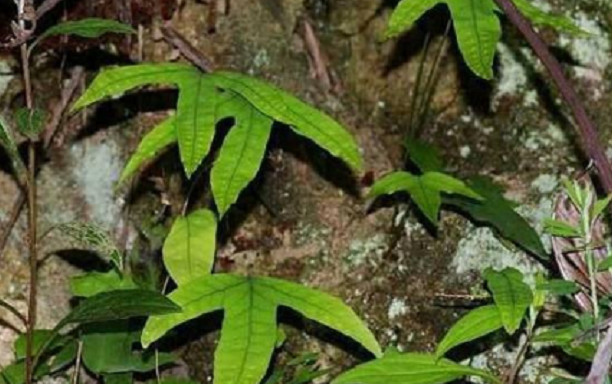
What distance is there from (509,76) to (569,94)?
0.48 meters

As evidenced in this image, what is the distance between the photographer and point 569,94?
1525mm

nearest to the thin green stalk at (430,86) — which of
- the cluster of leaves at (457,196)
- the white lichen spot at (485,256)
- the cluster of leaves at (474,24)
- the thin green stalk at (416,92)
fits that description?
the thin green stalk at (416,92)

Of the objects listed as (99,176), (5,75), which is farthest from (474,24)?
(5,75)

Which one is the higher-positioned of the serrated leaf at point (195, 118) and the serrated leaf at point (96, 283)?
the serrated leaf at point (195, 118)

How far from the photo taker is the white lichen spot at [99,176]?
1862 millimetres

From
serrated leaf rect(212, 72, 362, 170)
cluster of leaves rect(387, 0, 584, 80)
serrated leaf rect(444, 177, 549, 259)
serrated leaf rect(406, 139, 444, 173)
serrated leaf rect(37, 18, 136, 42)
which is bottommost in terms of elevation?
serrated leaf rect(444, 177, 549, 259)

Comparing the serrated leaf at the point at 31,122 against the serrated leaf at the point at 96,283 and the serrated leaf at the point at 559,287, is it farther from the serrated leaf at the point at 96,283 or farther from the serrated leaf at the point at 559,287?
the serrated leaf at the point at 559,287

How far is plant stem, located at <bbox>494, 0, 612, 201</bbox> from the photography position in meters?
1.49

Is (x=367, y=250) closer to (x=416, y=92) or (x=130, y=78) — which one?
(x=416, y=92)

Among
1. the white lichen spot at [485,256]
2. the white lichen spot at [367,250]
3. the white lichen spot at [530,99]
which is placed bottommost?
the white lichen spot at [367,250]

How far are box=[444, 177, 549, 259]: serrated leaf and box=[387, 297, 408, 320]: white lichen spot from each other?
0.18 m

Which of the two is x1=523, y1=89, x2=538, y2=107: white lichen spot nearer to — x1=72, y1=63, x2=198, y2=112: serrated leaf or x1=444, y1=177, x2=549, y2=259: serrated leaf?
x1=444, y1=177, x2=549, y2=259: serrated leaf

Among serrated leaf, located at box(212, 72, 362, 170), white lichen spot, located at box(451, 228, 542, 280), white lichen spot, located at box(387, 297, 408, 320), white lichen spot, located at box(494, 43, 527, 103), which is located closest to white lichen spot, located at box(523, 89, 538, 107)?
white lichen spot, located at box(494, 43, 527, 103)

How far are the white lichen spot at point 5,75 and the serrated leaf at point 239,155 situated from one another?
0.52 meters
